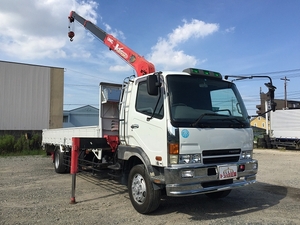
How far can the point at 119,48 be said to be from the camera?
9.17 metres

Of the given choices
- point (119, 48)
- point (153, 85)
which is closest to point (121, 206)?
point (153, 85)

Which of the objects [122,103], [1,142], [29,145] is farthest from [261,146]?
[122,103]

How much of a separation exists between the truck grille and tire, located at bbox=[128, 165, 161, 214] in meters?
0.98

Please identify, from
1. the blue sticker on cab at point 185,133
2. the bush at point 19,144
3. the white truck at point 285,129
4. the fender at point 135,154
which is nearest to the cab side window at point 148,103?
the blue sticker on cab at point 185,133

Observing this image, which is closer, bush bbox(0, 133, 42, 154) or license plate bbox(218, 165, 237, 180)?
license plate bbox(218, 165, 237, 180)

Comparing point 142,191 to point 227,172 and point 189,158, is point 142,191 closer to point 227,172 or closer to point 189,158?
point 189,158

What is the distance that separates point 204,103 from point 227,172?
1.25 meters

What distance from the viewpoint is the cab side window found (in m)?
4.84

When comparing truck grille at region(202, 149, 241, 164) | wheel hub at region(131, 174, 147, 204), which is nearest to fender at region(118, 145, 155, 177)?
wheel hub at region(131, 174, 147, 204)

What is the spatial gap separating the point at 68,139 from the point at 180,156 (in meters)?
4.98

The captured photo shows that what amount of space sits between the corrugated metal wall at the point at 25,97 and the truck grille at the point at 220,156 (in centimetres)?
1988

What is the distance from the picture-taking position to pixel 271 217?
16.5 feet

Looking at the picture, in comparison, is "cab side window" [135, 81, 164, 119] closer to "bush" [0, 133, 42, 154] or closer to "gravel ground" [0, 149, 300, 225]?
"gravel ground" [0, 149, 300, 225]

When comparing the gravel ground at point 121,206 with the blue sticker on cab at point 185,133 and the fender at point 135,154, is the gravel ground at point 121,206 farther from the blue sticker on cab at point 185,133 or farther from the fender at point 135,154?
the blue sticker on cab at point 185,133
